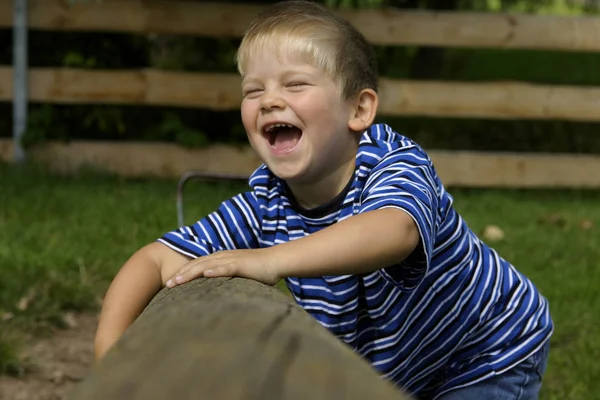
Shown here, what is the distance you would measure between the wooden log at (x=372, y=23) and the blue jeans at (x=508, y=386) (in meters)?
4.78

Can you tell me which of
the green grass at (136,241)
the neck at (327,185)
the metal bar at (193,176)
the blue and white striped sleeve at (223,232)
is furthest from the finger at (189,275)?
the green grass at (136,241)

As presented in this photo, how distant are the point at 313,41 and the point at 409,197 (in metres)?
0.44

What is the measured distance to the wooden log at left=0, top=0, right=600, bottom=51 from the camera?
7.07 m

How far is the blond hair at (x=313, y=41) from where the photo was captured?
2236 millimetres

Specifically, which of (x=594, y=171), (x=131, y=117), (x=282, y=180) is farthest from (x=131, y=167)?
(x=282, y=180)

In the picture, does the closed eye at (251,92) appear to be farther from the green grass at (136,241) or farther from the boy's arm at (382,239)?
the green grass at (136,241)

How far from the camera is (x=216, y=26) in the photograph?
7125 millimetres

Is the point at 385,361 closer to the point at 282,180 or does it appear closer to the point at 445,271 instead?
the point at 445,271

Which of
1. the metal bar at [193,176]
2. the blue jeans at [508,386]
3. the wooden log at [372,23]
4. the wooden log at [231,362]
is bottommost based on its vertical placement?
the wooden log at [372,23]

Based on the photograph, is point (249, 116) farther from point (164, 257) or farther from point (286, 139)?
point (164, 257)

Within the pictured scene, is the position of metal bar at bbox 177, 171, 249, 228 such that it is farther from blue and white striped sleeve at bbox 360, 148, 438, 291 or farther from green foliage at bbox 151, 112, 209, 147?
green foliage at bbox 151, 112, 209, 147

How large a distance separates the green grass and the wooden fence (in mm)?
200

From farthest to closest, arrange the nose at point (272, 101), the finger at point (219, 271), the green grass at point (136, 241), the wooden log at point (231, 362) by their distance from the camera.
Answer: the green grass at point (136, 241) < the nose at point (272, 101) < the finger at point (219, 271) < the wooden log at point (231, 362)

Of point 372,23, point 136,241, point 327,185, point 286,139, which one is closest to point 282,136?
point 286,139
